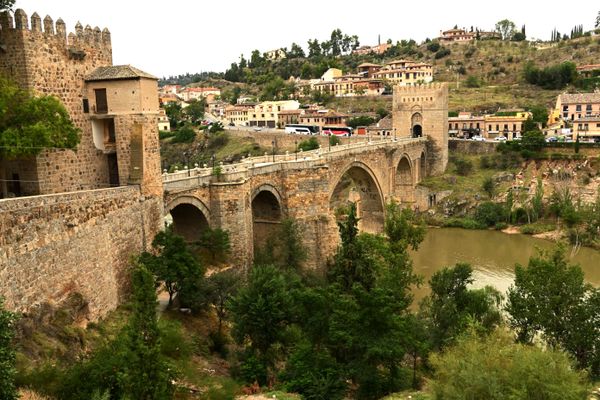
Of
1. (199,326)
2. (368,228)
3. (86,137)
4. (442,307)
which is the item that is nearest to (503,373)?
(442,307)

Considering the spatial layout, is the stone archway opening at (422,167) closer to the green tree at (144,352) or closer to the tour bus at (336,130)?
the tour bus at (336,130)

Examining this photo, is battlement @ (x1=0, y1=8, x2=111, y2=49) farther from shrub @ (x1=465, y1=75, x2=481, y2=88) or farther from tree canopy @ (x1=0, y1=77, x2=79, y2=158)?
shrub @ (x1=465, y1=75, x2=481, y2=88)

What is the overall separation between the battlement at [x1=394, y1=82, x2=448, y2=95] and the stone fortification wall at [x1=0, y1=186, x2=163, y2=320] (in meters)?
39.4

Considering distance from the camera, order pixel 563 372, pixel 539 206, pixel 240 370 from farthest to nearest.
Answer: pixel 539 206 < pixel 240 370 < pixel 563 372

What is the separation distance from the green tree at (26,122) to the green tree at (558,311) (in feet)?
54.0

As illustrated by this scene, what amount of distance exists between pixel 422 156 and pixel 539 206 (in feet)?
41.5

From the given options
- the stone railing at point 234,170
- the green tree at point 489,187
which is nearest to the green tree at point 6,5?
the stone railing at point 234,170

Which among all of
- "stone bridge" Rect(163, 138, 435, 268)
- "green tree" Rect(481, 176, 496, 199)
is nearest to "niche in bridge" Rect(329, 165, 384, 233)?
"stone bridge" Rect(163, 138, 435, 268)

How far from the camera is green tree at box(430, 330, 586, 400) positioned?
39.5 feet

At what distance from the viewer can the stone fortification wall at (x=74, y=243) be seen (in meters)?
12.2

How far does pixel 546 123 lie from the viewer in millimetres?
61906

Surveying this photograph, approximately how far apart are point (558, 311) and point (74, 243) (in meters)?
15.7

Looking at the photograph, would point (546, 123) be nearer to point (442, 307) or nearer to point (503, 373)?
point (442, 307)

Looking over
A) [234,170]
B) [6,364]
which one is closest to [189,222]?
[234,170]
